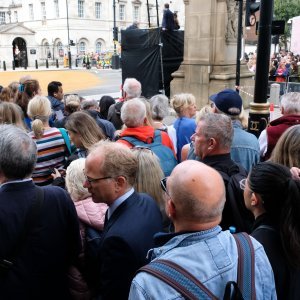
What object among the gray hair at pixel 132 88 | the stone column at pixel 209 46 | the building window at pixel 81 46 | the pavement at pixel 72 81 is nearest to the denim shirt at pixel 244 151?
the gray hair at pixel 132 88

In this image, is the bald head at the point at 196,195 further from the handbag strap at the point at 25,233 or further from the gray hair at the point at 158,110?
the gray hair at the point at 158,110

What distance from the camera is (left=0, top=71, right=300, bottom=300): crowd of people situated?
1.70 metres

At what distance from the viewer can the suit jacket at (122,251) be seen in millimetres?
2240

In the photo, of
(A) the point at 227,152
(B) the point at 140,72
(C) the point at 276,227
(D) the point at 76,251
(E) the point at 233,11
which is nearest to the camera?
(C) the point at 276,227

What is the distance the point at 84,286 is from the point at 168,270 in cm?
143

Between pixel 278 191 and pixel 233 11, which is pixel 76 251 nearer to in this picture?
pixel 278 191

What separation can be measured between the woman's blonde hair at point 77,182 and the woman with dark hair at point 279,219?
1246mm

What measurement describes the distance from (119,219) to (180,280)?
2.88 ft

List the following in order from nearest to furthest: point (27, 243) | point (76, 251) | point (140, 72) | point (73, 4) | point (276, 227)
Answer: point (276, 227) → point (27, 243) → point (76, 251) → point (140, 72) → point (73, 4)

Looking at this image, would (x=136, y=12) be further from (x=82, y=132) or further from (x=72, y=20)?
(x=82, y=132)

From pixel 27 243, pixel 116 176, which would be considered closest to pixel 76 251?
pixel 27 243

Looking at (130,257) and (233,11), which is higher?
(233,11)

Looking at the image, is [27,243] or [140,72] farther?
[140,72]

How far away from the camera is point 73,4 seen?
7050 centimetres
